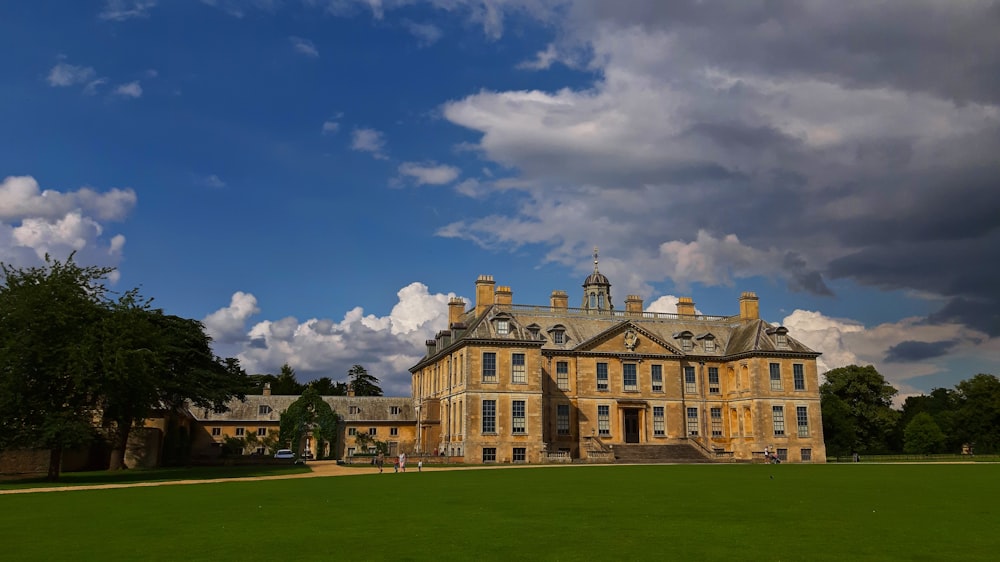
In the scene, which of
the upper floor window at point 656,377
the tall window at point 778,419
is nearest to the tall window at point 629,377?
the upper floor window at point 656,377

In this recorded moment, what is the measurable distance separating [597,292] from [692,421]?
18.3 metres

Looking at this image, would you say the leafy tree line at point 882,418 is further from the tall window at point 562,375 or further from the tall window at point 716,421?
the tall window at point 562,375

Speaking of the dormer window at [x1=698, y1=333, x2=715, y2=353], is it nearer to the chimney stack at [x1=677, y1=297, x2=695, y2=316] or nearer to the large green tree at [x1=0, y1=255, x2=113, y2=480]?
the chimney stack at [x1=677, y1=297, x2=695, y2=316]

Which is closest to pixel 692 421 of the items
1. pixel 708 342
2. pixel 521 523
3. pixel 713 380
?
pixel 713 380

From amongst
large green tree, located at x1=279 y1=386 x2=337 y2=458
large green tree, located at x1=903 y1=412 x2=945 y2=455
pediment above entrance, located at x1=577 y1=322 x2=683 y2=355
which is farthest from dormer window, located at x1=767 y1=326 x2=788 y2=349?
large green tree, located at x1=279 y1=386 x2=337 y2=458

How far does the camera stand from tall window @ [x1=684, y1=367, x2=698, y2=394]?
2419 inches

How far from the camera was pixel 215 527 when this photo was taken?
626 inches

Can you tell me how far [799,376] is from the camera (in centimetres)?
6056

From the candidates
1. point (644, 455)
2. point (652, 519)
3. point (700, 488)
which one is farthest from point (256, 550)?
point (644, 455)

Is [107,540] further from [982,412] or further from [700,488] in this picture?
[982,412]

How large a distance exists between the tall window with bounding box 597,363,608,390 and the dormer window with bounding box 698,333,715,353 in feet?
29.2

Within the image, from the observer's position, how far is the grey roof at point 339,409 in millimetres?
69938

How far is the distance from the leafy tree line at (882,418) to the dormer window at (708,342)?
17.0m

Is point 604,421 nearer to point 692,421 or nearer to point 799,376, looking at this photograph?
point 692,421
